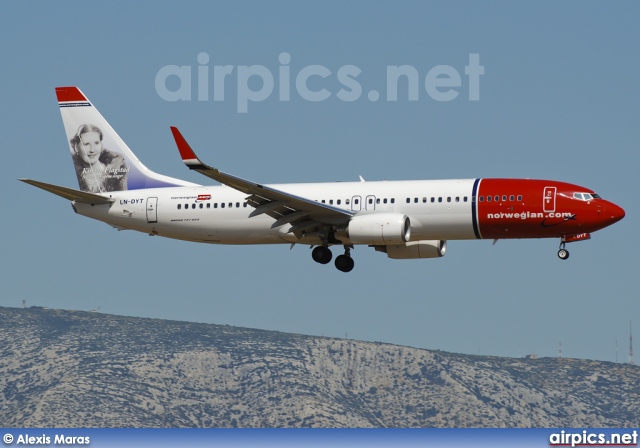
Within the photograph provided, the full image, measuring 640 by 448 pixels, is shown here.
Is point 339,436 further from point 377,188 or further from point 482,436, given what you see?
point 377,188

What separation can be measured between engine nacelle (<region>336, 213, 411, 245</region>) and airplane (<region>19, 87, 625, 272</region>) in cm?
5

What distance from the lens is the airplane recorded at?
2603 inches

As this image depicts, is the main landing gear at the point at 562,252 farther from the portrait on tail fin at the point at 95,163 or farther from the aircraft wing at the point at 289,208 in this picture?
the portrait on tail fin at the point at 95,163

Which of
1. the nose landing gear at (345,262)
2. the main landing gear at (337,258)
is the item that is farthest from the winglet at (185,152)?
the nose landing gear at (345,262)

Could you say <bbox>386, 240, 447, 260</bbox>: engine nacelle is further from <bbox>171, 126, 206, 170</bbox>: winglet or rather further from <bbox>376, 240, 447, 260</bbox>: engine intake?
<bbox>171, 126, 206, 170</bbox>: winglet

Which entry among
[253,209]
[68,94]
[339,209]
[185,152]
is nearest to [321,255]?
[339,209]

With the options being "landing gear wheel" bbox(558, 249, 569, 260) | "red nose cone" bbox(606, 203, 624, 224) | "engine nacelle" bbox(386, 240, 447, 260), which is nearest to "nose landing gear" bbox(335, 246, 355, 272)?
"engine nacelle" bbox(386, 240, 447, 260)

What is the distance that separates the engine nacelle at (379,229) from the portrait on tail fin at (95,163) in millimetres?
16244

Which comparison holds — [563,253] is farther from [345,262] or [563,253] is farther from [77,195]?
[77,195]

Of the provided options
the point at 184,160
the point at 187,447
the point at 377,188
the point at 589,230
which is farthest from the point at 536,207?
the point at 187,447

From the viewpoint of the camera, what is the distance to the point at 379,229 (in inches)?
2621

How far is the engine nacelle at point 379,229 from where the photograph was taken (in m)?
66.4

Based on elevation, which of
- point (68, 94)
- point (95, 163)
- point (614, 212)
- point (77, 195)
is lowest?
point (614, 212)

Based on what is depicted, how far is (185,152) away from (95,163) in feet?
57.3
